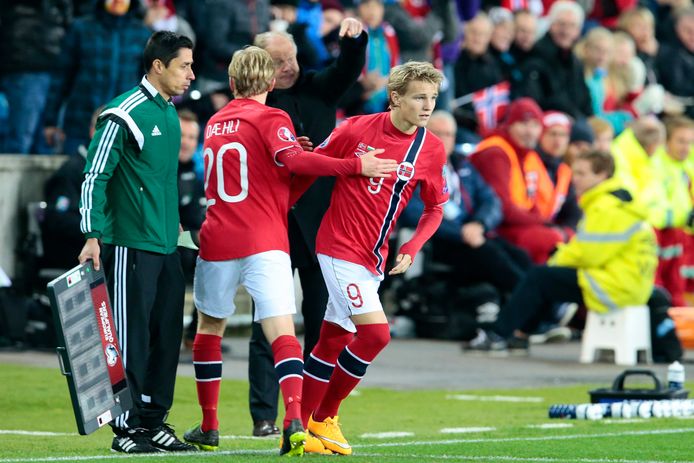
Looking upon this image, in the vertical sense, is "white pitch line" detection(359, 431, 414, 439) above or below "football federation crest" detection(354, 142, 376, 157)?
below

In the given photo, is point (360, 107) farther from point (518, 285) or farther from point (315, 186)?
point (315, 186)

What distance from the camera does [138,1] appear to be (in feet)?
52.8

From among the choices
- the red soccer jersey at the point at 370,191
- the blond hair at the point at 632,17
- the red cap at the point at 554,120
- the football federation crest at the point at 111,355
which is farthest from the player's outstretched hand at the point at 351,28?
the blond hair at the point at 632,17

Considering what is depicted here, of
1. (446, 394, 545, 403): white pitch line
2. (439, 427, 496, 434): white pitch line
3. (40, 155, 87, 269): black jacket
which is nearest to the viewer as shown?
(439, 427, 496, 434): white pitch line

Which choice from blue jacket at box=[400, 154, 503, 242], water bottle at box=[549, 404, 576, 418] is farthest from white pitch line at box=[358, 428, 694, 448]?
blue jacket at box=[400, 154, 503, 242]

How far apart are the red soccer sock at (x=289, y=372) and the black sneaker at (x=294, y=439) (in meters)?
0.03

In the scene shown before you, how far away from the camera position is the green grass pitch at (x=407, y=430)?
8445mm

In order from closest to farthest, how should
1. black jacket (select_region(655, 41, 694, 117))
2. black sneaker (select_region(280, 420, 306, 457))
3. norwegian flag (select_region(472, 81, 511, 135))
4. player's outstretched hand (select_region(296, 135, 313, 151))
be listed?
black sneaker (select_region(280, 420, 306, 457))
player's outstretched hand (select_region(296, 135, 313, 151))
norwegian flag (select_region(472, 81, 511, 135))
black jacket (select_region(655, 41, 694, 117))

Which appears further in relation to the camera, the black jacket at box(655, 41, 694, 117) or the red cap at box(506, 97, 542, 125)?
the black jacket at box(655, 41, 694, 117)

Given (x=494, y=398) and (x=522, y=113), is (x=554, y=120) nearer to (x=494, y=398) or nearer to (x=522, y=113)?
(x=522, y=113)

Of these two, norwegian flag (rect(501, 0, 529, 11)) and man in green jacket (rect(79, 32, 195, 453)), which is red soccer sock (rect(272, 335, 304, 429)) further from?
norwegian flag (rect(501, 0, 529, 11))

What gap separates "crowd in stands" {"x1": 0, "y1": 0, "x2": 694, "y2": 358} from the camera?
15.7 meters

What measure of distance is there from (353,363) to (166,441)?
1030 millimetres

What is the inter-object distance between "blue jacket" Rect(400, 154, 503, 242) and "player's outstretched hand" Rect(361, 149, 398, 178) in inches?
317
